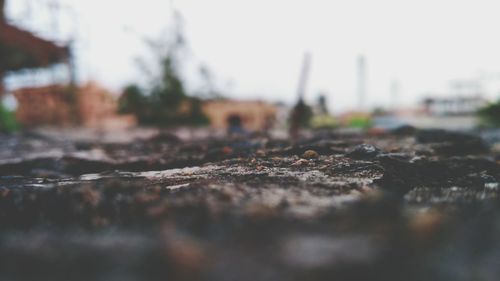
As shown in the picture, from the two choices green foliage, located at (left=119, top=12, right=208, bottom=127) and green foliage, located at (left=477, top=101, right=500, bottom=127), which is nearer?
green foliage, located at (left=477, top=101, right=500, bottom=127)

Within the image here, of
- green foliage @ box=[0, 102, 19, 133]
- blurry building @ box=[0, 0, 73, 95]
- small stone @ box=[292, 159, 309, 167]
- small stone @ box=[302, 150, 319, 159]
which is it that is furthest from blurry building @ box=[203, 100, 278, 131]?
small stone @ box=[292, 159, 309, 167]

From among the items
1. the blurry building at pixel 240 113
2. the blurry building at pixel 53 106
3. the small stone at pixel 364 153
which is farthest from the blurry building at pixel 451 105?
the small stone at pixel 364 153

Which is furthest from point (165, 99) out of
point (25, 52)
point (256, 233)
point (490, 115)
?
point (256, 233)

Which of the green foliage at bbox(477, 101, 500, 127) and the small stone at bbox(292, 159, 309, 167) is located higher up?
the small stone at bbox(292, 159, 309, 167)

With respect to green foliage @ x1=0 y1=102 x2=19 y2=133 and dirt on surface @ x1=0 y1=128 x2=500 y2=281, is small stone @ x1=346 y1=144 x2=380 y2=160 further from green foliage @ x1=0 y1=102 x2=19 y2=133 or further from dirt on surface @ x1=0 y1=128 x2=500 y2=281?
green foliage @ x1=0 y1=102 x2=19 y2=133

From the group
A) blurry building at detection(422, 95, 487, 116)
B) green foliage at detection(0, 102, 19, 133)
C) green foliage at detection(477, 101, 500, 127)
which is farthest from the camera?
blurry building at detection(422, 95, 487, 116)

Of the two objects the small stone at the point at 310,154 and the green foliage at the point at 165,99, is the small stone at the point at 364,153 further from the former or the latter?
the green foliage at the point at 165,99

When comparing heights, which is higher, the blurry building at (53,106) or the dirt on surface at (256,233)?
the blurry building at (53,106)

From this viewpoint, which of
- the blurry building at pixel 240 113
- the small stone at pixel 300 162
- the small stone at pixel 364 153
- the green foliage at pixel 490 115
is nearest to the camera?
the small stone at pixel 300 162

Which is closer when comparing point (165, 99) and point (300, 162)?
point (300, 162)

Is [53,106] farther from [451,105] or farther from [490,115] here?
[451,105]
